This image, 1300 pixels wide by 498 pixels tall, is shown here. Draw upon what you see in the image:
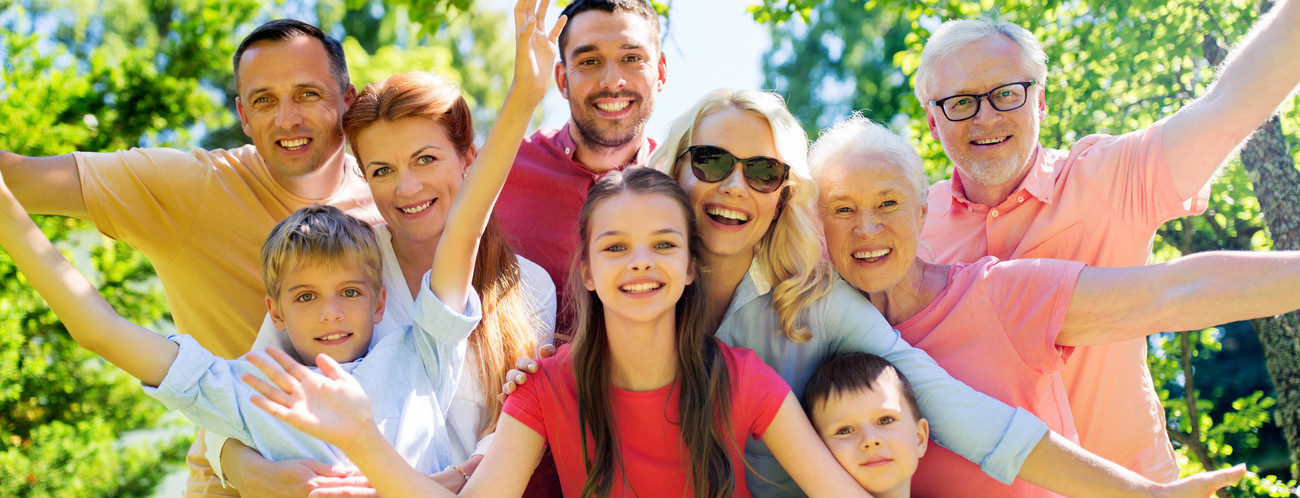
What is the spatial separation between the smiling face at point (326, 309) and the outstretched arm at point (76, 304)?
16.3 inches

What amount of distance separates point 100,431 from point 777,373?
7272mm

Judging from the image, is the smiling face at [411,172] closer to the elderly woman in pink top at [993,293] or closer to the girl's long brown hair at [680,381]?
the girl's long brown hair at [680,381]

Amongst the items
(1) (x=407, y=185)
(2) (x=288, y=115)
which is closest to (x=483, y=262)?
(1) (x=407, y=185)

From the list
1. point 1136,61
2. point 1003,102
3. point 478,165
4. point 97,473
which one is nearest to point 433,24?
point 478,165

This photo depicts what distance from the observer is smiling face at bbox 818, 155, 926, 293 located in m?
2.91

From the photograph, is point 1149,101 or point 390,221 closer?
point 390,221

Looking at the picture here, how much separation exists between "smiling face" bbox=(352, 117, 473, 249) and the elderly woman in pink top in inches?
51.9

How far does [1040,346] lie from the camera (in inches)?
110

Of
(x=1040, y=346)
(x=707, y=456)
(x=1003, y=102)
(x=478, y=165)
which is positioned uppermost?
(x=1003, y=102)

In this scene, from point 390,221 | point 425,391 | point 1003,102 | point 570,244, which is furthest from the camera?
point 570,244

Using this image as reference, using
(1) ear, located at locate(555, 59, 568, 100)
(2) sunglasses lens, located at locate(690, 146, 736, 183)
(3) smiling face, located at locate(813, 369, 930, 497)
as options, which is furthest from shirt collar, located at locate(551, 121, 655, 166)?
(3) smiling face, located at locate(813, 369, 930, 497)

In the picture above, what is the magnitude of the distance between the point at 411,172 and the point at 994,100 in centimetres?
231

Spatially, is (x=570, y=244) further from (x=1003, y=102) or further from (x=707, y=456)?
(x=1003, y=102)

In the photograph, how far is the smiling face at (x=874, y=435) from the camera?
8.46ft
